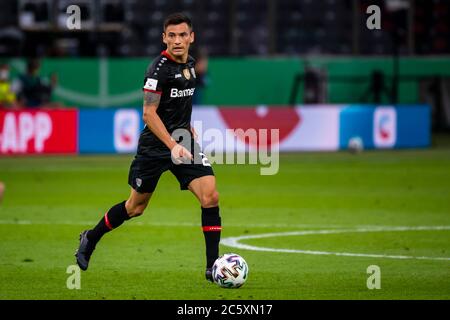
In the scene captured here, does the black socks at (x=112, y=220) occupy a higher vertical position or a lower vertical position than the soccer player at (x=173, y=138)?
lower

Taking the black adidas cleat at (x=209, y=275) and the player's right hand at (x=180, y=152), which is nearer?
the player's right hand at (x=180, y=152)

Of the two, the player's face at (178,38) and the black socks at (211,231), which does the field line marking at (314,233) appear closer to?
the black socks at (211,231)

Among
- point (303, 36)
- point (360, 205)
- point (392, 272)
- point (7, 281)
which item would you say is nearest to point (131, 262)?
point (7, 281)

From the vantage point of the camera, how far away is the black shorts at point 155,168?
10.6 m

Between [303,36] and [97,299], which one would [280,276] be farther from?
[303,36]

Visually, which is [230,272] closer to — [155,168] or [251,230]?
[155,168]

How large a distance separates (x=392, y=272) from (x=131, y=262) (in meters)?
2.58

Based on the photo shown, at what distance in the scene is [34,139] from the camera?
25.3 meters

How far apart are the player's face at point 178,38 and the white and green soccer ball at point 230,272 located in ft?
6.13

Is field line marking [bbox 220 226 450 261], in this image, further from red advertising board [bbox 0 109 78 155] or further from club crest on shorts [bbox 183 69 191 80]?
red advertising board [bbox 0 109 78 155]

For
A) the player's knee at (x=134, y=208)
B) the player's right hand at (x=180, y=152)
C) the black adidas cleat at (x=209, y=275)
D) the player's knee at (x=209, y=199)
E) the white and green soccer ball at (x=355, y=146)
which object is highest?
the player's right hand at (x=180, y=152)

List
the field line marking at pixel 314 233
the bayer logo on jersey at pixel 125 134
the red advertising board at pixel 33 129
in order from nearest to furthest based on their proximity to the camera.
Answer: the field line marking at pixel 314 233
the red advertising board at pixel 33 129
the bayer logo on jersey at pixel 125 134

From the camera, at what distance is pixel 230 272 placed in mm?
10086

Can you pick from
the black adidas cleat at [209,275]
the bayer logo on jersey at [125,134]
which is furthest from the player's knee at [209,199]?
the bayer logo on jersey at [125,134]
